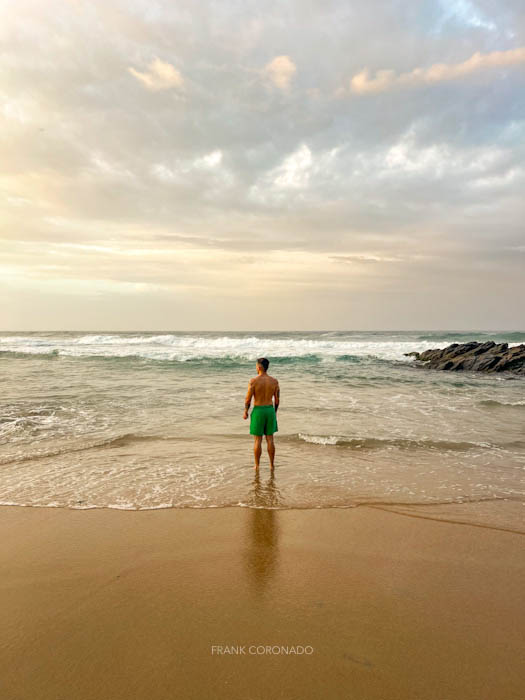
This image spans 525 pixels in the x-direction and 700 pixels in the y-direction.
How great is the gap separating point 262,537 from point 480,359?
947 inches

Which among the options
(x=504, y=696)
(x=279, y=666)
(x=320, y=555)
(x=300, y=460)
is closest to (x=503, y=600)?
(x=504, y=696)

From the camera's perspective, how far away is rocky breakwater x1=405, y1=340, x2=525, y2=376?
23.2 metres

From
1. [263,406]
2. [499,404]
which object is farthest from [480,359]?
[263,406]

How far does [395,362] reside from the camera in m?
28.8

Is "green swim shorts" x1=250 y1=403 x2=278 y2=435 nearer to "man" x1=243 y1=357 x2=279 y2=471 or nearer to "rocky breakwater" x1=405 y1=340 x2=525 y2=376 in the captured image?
"man" x1=243 y1=357 x2=279 y2=471

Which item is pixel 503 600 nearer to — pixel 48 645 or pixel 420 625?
pixel 420 625

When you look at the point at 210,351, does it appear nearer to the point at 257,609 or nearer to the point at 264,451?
the point at 264,451

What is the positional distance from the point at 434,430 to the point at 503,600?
20.3 feet

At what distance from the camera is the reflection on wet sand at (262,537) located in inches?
131

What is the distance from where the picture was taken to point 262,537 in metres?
4.02

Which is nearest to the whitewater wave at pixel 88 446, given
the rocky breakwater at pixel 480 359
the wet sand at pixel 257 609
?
the wet sand at pixel 257 609

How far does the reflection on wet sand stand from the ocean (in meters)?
0.04

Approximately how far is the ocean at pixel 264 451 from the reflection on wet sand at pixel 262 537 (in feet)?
0.14

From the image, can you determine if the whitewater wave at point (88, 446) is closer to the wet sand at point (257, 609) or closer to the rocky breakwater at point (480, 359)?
the wet sand at point (257, 609)
